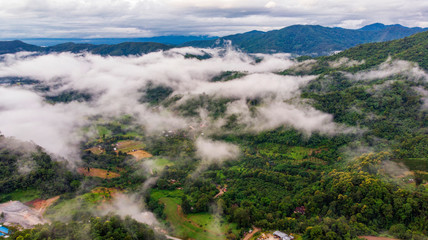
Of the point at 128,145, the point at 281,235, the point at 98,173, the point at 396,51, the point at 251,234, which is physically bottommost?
the point at 128,145

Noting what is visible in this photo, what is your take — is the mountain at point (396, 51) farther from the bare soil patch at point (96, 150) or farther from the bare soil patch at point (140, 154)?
the bare soil patch at point (96, 150)

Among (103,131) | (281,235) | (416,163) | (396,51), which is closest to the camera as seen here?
(281,235)

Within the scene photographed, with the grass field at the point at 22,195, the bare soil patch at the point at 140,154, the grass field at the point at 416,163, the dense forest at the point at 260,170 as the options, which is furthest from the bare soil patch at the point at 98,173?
the grass field at the point at 416,163

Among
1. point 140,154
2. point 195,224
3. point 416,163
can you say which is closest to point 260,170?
point 195,224

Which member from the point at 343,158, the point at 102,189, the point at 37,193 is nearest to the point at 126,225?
the point at 102,189

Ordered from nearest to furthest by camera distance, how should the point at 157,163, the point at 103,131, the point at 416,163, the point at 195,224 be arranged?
the point at 195,224 → the point at 416,163 → the point at 157,163 → the point at 103,131

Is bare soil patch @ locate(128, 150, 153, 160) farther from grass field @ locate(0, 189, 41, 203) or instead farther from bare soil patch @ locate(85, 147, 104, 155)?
grass field @ locate(0, 189, 41, 203)

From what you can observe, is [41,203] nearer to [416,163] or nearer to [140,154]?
[140,154]

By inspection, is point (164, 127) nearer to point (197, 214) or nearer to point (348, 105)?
point (197, 214)
